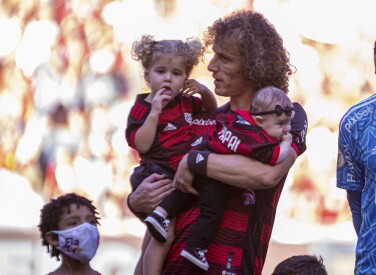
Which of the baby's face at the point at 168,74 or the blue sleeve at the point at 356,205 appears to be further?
the baby's face at the point at 168,74

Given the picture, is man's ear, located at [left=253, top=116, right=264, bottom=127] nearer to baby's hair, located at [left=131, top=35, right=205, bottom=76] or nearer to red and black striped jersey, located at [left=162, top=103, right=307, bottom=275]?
red and black striped jersey, located at [left=162, top=103, right=307, bottom=275]

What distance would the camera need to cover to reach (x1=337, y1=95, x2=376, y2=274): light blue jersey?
3.89 meters

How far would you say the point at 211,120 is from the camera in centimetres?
421

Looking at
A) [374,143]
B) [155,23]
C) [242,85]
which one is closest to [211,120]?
[242,85]

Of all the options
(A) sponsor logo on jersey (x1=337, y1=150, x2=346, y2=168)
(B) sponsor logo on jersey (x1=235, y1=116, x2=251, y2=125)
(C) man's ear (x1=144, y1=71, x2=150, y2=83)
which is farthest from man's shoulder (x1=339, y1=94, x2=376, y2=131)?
(C) man's ear (x1=144, y1=71, x2=150, y2=83)

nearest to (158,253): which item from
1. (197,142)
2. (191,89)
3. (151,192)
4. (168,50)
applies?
(151,192)

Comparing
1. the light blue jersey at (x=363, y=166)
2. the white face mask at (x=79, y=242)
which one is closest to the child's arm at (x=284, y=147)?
the light blue jersey at (x=363, y=166)

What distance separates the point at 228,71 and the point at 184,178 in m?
0.42

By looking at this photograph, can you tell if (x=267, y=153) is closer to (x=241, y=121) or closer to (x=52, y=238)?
(x=241, y=121)

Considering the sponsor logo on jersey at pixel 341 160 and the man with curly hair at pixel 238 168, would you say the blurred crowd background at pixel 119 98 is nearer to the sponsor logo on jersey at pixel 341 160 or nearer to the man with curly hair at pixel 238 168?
the man with curly hair at pixel 238 168

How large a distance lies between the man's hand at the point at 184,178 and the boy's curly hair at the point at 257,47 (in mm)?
392

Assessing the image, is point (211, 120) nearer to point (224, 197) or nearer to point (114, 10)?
point (224, 197)

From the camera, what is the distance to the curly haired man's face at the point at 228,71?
162 inches

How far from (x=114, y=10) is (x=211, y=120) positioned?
3351 mm
